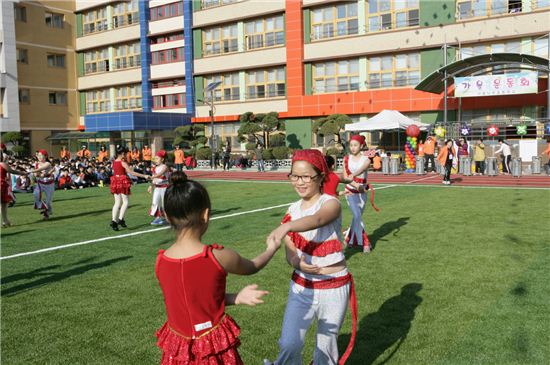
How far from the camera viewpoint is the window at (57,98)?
51322 mm

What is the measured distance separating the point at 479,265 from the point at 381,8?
31700mm

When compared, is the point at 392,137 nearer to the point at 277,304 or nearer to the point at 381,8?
the point at 381,8

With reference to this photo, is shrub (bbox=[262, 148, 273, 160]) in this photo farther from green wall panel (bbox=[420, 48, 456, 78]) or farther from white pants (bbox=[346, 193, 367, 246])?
white pants (bbox=[346, 193, 367, 246])

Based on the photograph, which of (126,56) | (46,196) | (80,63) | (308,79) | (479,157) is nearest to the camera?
(46,196)

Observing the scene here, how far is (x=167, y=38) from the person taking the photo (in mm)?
47906

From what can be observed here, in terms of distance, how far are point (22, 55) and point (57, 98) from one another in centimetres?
538

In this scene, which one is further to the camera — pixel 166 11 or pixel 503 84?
pixel 166 11

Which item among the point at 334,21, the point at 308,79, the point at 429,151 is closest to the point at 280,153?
the point at 308,79

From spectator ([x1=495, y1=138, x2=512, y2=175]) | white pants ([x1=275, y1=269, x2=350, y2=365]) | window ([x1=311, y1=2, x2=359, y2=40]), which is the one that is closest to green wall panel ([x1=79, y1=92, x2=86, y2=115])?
window ([x1=311, y1=2, x2=359, y2=40])

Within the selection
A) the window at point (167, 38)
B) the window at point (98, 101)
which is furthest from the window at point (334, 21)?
the window at point (98, 101)

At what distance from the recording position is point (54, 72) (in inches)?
2021

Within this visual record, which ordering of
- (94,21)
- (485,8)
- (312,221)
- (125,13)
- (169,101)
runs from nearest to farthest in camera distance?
(312,221) < (485,8) < (169,101) < (125,13) < (94,21)

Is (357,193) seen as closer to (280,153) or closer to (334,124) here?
(334,124)

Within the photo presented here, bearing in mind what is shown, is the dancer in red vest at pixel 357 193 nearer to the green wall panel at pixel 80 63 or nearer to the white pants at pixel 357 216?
the white pants at pixel 357 216
